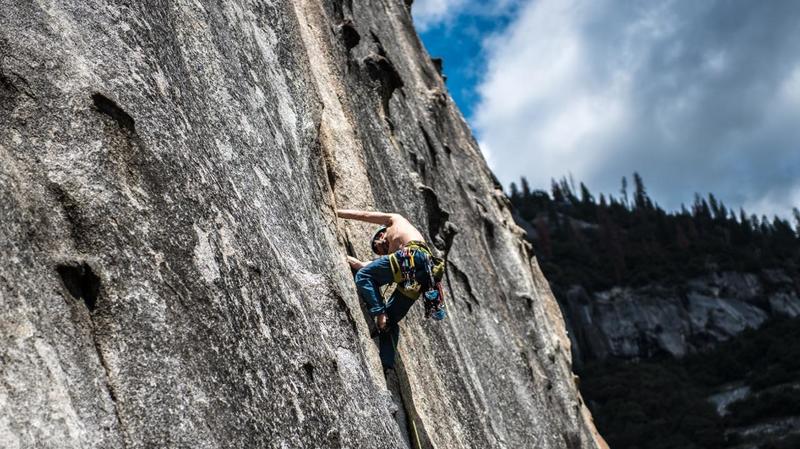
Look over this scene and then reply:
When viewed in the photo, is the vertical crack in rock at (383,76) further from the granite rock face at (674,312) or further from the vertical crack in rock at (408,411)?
the granite rock face at (674,312)

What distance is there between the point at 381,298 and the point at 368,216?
3.29 ft

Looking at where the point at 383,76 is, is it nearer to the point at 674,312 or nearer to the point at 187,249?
the point at 187,249

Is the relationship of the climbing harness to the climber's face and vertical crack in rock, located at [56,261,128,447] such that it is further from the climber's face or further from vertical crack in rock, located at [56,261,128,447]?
vertical crack in rock, located at [56,261,128,447]

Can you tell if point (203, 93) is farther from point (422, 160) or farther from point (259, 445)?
point (422, 160)

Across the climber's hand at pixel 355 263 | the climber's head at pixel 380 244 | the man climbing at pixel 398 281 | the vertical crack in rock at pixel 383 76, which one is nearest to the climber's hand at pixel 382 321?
the man climbing at pixel 398 281

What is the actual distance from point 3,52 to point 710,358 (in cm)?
8562

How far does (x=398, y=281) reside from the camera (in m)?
9.11

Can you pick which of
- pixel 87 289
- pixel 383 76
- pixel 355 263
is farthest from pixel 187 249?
pixel 383 76

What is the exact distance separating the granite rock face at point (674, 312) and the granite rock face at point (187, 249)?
84143mm

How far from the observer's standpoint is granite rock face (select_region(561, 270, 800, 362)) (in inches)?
3627

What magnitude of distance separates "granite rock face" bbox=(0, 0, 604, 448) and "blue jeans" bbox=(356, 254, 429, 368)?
28 cm

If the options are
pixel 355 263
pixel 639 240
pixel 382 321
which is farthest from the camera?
pixel 639 240

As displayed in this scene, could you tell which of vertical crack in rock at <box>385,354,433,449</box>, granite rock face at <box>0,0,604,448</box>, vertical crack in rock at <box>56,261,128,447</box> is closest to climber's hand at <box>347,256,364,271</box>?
granite rock face at <box>0,0,604,448</box>

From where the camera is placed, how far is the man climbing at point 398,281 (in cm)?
910
